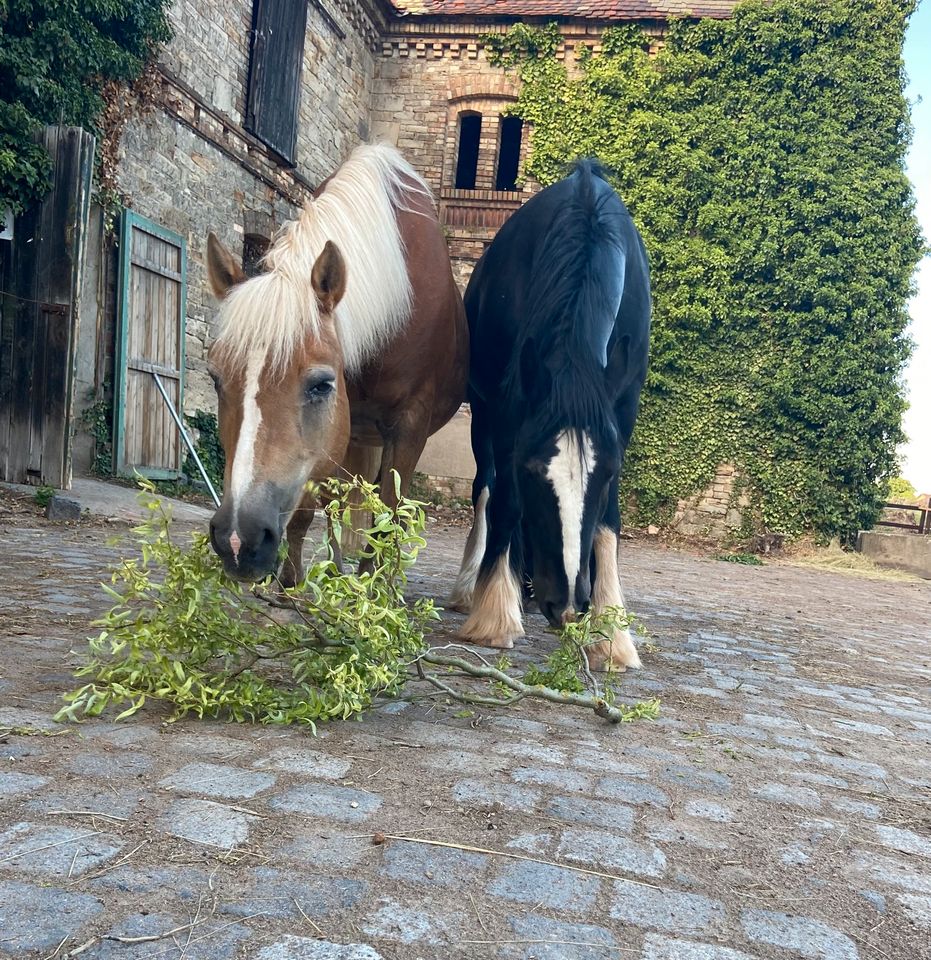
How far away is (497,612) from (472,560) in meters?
1.31

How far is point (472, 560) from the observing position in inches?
201

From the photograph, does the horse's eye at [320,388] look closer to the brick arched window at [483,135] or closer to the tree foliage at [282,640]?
the tree foliage at [282,640]

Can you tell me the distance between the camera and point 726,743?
2707mm

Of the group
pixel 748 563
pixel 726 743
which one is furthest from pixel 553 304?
pixel 748 563

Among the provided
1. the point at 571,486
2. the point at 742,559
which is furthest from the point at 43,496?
the point at 742,559

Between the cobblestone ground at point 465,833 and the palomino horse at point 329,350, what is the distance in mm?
683

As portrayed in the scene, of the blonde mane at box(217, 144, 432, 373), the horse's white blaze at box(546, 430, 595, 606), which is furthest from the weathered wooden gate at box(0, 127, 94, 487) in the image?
the horse's white blaze at box(546, 430, 595, 606)

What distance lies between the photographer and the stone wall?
9.77 meters

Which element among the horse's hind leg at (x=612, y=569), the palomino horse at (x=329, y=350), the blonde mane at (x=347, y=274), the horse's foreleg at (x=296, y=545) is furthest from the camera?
the horse's hind leg at (x=612, y=569)

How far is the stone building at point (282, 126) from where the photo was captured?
9.55 metres

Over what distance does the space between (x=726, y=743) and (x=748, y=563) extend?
10.00m

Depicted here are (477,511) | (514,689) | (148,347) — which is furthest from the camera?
(148,347)

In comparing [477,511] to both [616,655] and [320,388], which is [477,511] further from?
[320,388]

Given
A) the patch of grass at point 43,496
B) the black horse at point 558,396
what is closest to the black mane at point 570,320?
the black horse at point 558,396
